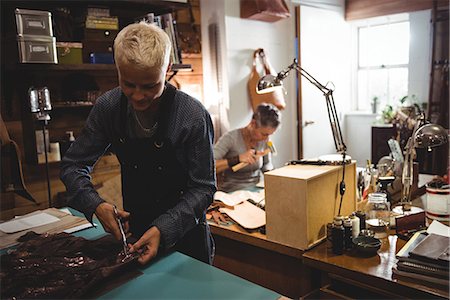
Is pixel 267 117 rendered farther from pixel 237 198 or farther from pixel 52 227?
pixel 52 227

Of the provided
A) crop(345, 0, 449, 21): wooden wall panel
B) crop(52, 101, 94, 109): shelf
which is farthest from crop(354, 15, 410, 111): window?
crop(52, 101, 94, 109): shelf

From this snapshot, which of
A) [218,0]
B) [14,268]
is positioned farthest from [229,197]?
[218,0]

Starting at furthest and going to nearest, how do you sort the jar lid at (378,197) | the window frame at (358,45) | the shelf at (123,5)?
the window frame at (358,45)
the shelf at (123,5)
the jar lid at (378,197)

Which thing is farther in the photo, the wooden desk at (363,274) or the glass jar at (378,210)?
the glass jar at (378,210)

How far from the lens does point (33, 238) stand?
147 centimetres

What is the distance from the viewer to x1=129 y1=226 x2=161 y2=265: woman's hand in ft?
3.95

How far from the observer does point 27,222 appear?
1.72m

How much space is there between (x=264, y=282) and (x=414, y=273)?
0.72m

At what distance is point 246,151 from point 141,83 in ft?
6.22

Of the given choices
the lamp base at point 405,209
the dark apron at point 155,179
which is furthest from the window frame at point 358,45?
the dark apron at point 155,179

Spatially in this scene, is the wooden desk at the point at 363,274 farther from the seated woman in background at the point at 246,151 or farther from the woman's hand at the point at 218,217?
the seated woman in background at the point at 246,151

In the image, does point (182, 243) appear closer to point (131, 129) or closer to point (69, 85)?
point (131, 129)

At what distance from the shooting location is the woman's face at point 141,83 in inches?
47.5

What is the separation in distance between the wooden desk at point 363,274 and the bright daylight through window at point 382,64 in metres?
4.17
